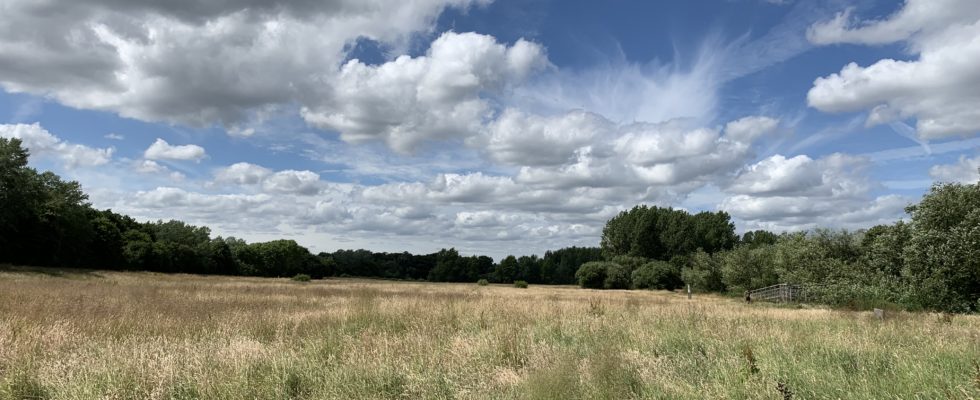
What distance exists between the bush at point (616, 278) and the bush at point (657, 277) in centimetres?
369

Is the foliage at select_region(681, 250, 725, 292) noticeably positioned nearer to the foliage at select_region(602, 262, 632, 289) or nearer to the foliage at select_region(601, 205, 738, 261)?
the foliage at select_region(602, 262, 632, 289)

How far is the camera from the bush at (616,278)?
9212 centimetres

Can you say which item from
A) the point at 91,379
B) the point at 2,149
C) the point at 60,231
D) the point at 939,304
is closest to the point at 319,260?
the point at 60,231

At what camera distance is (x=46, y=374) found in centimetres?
682

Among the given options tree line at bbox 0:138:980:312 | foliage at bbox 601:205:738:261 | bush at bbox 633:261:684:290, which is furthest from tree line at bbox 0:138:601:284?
bush at bbox 633:261:684:290

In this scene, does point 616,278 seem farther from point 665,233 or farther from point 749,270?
point 749,270

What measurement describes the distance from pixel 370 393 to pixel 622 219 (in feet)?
378

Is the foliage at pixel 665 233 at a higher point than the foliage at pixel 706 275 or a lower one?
higher

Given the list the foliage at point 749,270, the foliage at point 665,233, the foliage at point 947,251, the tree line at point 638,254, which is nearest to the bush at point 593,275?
the tree line at point 638,254

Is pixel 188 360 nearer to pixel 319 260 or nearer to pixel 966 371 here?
pixel 966 371

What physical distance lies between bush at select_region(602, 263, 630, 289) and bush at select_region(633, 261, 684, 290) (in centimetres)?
369

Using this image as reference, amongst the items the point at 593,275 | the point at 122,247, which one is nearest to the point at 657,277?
the point at 593,275

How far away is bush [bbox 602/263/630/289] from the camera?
3627 inches

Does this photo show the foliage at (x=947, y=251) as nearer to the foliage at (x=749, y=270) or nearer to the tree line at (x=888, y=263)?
the tree line at (x=888, y=263)
